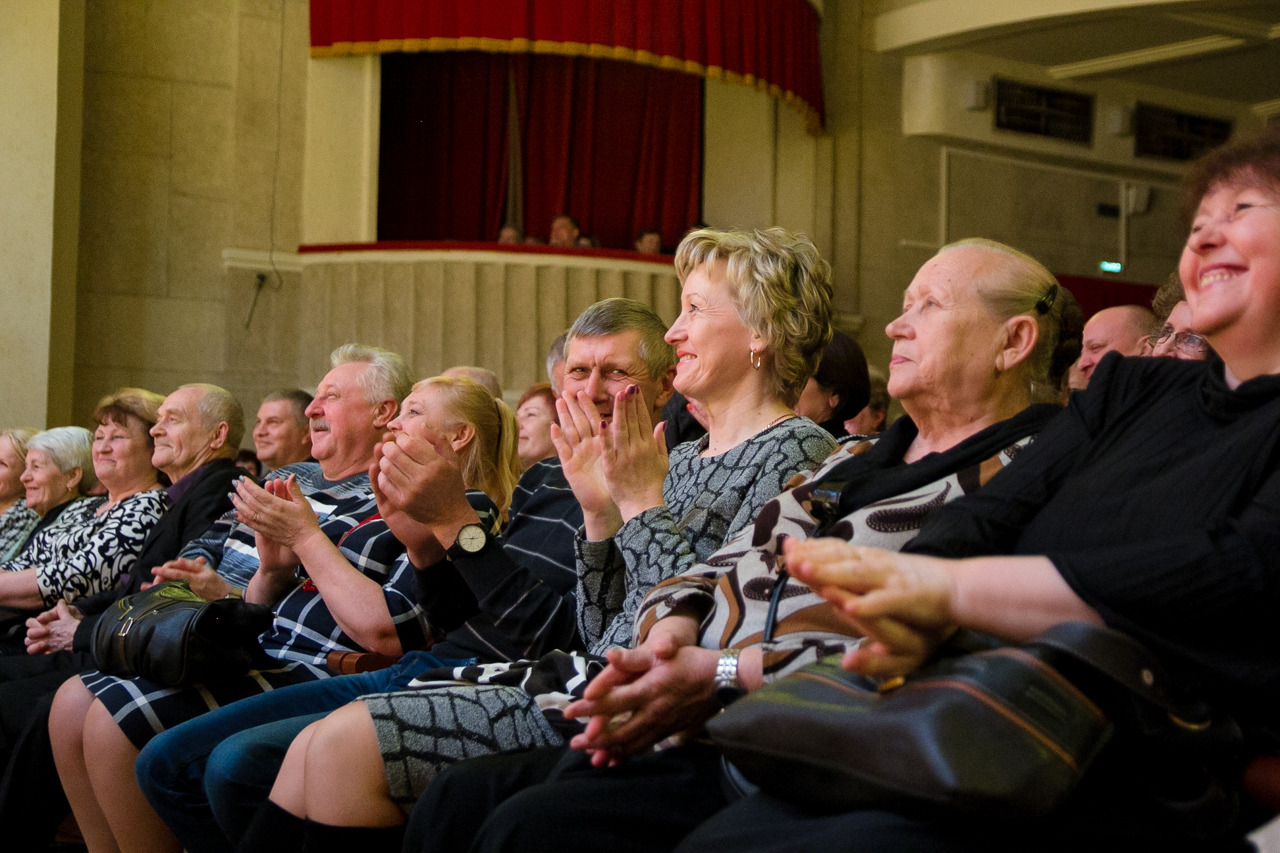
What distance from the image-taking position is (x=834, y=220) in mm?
8227

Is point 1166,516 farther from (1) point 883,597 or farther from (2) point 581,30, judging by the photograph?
(2) point 581,30

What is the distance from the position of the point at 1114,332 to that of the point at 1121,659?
1935 mm

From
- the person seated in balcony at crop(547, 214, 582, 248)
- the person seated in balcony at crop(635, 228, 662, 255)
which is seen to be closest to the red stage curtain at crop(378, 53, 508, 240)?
the person seated in balcony at crop(547, 214, 582, 248)

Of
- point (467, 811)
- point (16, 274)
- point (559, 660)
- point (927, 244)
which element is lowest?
point (467, 811)

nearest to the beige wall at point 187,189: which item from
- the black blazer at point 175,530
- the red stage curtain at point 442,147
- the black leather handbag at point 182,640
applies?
the red stage curtain at point 442,147

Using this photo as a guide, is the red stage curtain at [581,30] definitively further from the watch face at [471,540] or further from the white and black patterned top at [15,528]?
the watch face at [471,540]

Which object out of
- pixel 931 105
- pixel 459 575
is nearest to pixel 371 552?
pixel 459 575

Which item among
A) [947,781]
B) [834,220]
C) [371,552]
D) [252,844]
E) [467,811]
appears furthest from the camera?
[834,220]

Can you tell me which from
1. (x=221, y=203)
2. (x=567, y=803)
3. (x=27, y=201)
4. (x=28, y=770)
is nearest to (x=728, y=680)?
(x=567, y=803)

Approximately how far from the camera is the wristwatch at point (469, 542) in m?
1.94

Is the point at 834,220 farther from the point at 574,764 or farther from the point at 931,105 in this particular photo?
the point at 574,764

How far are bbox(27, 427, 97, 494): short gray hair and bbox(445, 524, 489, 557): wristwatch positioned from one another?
247 cm

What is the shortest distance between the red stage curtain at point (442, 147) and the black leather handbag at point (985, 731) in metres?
7.08

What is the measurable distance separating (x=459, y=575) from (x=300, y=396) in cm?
205
